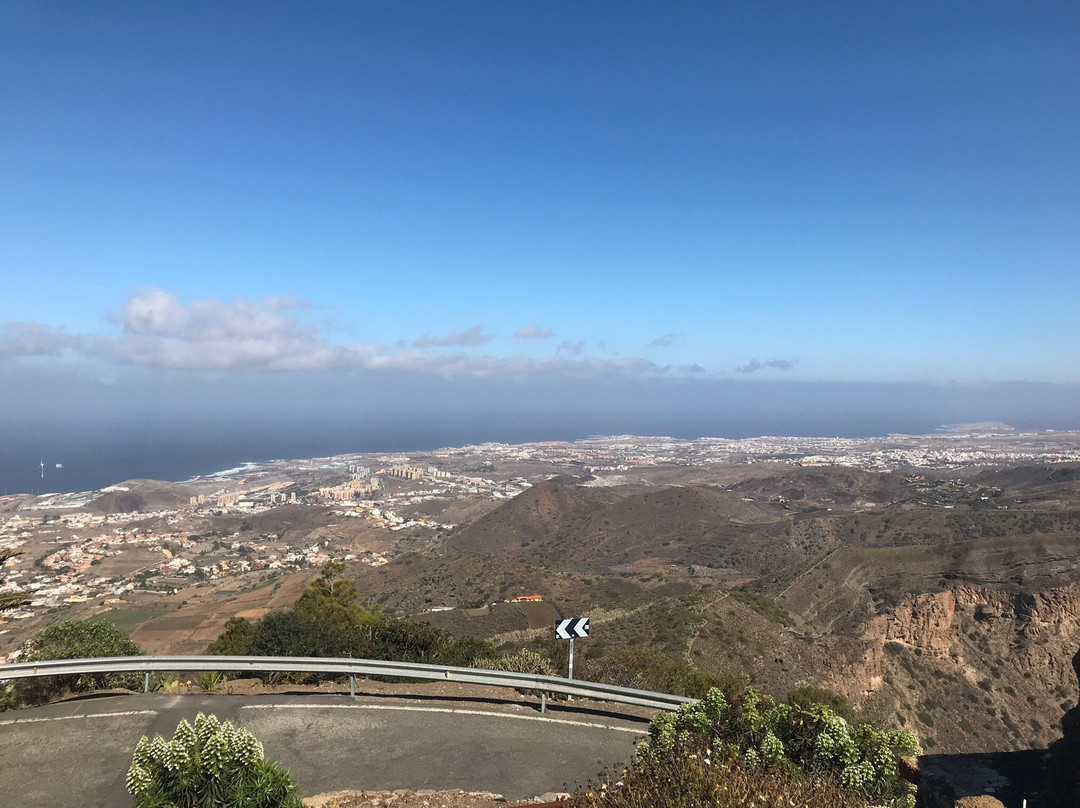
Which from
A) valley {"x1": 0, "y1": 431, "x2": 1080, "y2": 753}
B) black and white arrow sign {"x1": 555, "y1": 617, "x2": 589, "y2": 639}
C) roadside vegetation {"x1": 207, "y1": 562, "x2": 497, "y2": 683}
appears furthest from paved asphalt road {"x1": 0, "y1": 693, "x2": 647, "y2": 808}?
valley {"x1": 0, "y1": 431, "x2": 1080, "y2": 753}

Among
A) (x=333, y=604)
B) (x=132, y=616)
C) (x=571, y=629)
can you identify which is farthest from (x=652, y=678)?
(x=132, y=616)

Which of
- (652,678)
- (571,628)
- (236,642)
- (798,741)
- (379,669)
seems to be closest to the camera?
(798,741)

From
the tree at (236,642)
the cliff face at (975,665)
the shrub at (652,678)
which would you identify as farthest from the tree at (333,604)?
the cliff face at (975,665)

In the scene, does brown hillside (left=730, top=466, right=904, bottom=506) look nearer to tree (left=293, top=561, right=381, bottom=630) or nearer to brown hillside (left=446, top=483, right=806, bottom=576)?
brown hillside (left=446, top=483, right=806, bottom=576)

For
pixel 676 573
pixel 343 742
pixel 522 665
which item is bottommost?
pixel 676 573

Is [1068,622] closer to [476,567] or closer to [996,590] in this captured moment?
[996,590]

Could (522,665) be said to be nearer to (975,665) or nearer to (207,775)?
(207,775)

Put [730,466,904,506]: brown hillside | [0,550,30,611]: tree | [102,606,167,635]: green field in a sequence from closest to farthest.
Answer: [0,550,30,611]: tree → [102,606,167,635]: green field → [730,466,904,506]: brown hillside
